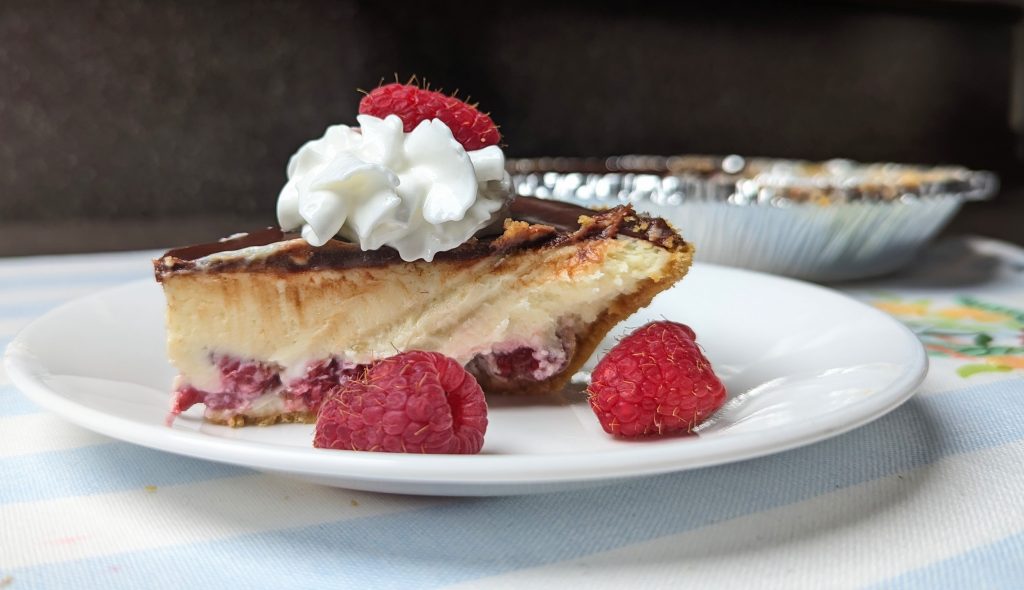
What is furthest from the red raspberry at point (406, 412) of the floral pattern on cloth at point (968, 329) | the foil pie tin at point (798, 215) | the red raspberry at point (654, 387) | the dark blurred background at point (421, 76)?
the dark blurred background at point (421, 76)

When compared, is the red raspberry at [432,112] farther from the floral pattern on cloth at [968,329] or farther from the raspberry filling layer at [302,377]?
the floral pattern on cloth at [968,329]

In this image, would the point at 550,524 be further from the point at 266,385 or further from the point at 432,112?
the point at 432,112

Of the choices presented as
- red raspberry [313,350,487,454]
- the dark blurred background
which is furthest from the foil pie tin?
the dark blurred background

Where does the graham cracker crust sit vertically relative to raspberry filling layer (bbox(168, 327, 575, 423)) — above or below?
below

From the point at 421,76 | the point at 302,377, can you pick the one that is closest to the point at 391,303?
the point at 302,377

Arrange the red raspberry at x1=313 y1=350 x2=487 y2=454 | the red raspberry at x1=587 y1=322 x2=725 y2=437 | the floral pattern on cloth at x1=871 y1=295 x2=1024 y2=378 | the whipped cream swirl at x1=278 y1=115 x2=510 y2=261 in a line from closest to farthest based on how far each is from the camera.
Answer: the red raspberry at x1=313 y1=350 x2=487 y2=454 < the red raspberry at x1=587 y1=322 x2=725 y2=437 < the whipped cream swirl at x1=278 y1=115 x2=510 y2=261 < the floral pattern on cloth at x1=871 y1=295 x2=1024 y2=378

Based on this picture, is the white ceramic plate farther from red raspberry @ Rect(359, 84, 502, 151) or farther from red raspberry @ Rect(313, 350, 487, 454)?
red raspberry @ Rect(359, 84, 502, 151)

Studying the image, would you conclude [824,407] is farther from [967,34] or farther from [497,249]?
[967,34]
